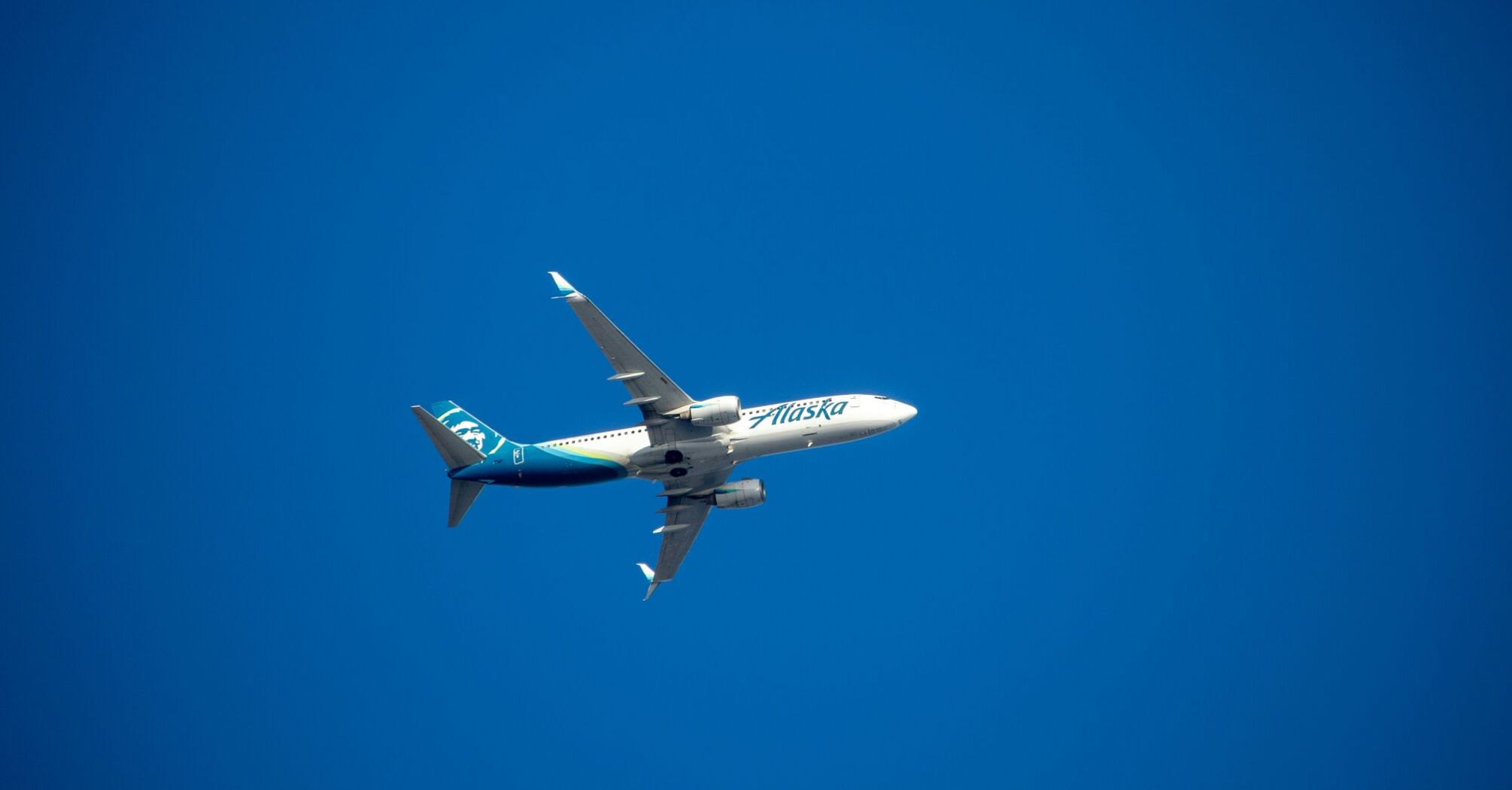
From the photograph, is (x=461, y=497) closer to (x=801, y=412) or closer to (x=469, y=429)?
(x=469, y=429)

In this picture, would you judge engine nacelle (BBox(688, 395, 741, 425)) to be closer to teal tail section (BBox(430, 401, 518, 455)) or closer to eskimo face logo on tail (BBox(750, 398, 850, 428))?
eskimo face logo on tail (BBox(750, 398, 850, 428))

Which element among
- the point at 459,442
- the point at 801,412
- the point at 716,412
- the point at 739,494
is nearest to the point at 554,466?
the point at 459,442

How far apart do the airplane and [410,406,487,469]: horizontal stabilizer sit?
4 centimetres

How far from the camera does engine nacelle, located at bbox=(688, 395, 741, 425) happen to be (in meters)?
59.5

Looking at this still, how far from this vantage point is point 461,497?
62688mm

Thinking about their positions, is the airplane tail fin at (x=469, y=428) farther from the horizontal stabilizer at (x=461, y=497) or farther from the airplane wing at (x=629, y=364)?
the airplane wing at (x=629, y=364)

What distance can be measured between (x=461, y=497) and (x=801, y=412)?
17252 mm

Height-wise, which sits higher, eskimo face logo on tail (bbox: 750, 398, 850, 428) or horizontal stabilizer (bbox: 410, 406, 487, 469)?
eskimo face logo on tail (bbox: 750, 398, 850, 428)

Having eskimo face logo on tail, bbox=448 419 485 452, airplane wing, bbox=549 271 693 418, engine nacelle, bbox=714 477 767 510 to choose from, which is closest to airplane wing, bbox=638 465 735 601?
engine nacelle, bbox=714 477 767 510

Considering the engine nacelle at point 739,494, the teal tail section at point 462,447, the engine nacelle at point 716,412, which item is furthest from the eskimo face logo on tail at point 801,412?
the teal tail section at point 462,447

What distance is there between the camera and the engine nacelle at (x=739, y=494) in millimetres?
67562

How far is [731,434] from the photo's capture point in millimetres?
61469

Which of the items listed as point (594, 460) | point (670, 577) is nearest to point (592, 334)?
point (594, 460)

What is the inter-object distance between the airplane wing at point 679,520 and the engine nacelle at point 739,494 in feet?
1.80
